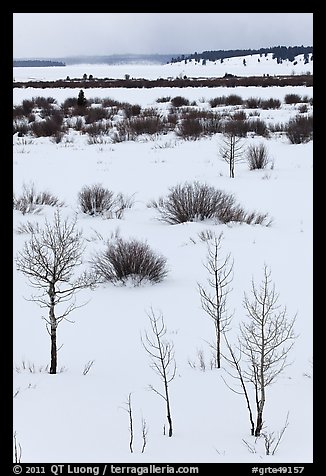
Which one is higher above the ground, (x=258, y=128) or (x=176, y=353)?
(x=258, y=128)

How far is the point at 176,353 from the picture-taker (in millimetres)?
5875

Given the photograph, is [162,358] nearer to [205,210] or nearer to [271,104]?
[205,210]

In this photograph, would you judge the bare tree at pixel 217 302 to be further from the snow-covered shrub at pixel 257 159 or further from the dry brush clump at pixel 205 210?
the snow-covered shrub at pixel 257 159

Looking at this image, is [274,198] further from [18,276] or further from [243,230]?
[18,276]

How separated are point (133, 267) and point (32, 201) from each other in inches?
205

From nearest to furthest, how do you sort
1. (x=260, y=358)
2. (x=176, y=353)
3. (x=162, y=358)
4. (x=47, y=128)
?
1. (x=162, y=358)
2. (x=260, y=358)
3. (x=176, y=353)
4. (x=47, y=128)

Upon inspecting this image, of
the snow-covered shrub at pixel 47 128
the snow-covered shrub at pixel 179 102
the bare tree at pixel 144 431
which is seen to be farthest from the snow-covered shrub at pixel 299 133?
the bare tree at pixel 144 431

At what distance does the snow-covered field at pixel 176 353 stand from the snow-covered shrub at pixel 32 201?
22 centimetres

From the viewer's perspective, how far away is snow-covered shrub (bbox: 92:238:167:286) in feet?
27.1

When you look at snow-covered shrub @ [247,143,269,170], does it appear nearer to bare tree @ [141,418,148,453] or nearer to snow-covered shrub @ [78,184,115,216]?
snow-covered shrub @ [78,184,115,216]

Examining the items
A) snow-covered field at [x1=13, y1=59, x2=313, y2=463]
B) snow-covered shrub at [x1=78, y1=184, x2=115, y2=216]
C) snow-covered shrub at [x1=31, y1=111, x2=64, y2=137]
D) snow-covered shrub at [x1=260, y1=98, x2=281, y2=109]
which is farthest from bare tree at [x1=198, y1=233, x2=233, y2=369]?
snow-covered shrub at [x1=260, y1=98, x2=281, y2=109]

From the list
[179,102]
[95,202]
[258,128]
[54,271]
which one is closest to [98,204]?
[95,202]
